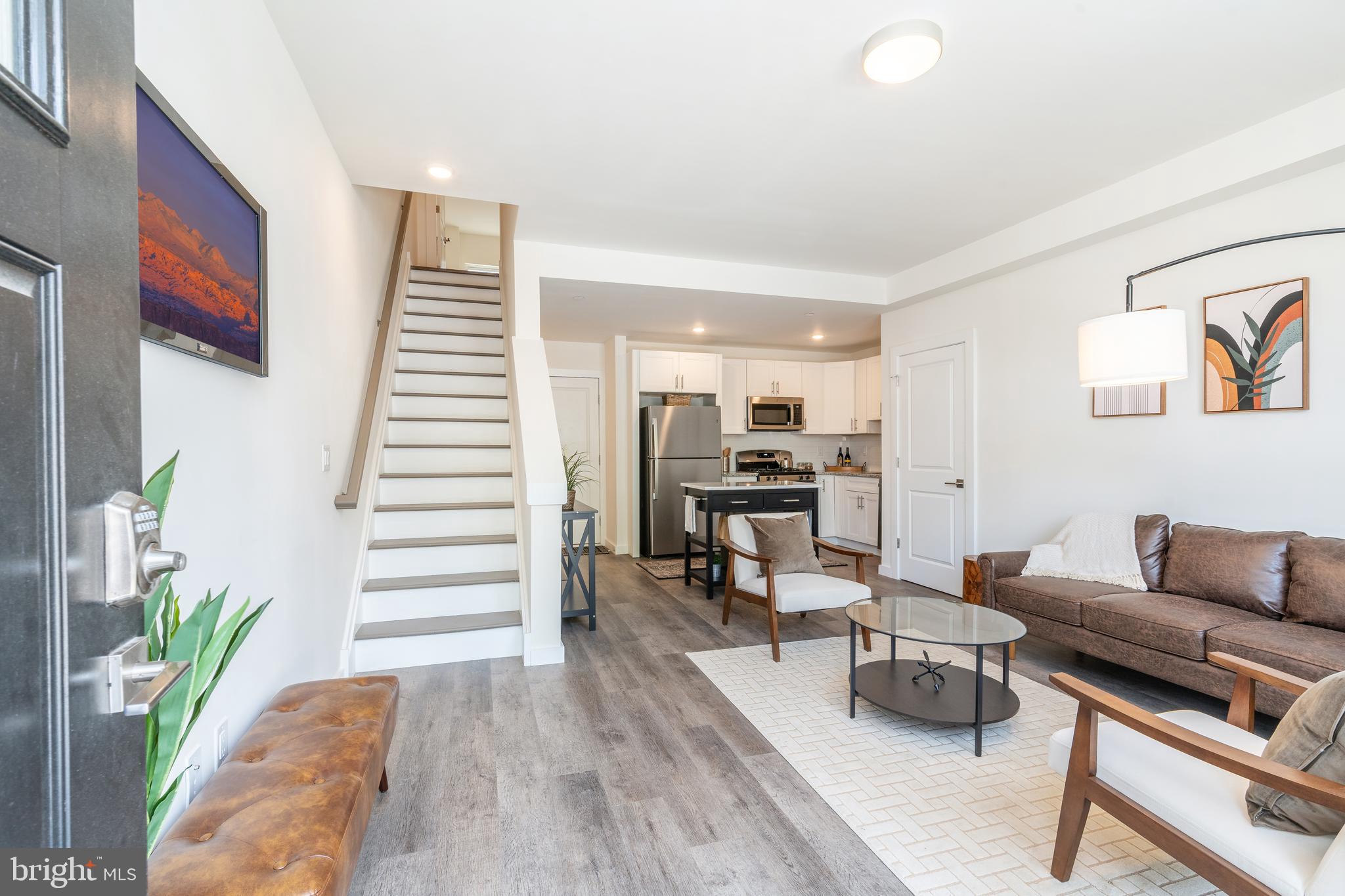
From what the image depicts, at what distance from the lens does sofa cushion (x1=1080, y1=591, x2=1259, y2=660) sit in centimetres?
255

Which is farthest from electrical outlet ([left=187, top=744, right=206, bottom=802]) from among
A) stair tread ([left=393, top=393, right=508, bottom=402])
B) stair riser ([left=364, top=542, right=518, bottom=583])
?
stair tread ([left=393, top=393, right=508, bottom=402])

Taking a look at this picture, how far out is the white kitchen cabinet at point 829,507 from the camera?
24.0 ft

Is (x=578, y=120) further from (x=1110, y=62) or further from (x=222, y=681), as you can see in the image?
(x=222, y=681)

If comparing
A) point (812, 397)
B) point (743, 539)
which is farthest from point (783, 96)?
point (812, 397)

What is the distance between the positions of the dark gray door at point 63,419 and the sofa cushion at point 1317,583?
11.9 feet

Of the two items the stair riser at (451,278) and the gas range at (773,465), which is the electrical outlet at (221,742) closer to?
the stair riser at (451,278)

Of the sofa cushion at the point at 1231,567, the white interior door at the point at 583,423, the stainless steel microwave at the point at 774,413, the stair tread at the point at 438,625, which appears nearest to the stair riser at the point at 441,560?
the stair tread at the point at 438,625

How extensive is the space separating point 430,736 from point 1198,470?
3.93m

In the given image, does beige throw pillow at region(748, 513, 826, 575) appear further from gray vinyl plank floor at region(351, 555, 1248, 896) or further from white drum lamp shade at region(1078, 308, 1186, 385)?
white drum lamp shade at region(1078, 308, 1186, 385)

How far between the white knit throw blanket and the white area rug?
65 cm

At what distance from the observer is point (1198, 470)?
3146 millimetres

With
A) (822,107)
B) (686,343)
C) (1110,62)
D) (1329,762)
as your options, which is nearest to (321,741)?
(1329,762)

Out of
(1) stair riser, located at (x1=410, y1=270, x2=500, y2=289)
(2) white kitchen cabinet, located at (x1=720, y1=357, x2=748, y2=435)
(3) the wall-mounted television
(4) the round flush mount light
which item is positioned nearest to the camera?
(3) the wall-mounted television

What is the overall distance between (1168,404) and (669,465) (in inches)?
165
